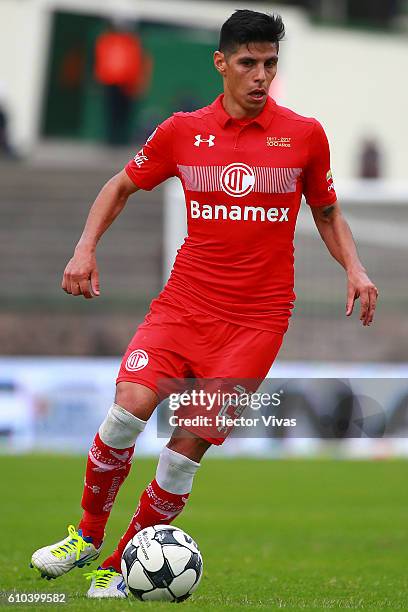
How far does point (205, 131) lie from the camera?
7.17 meters

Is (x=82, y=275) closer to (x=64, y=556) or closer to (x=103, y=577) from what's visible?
(x=64, y=556)

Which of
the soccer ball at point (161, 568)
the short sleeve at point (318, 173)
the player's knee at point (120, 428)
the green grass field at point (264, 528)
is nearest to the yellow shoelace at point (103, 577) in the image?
the green grass field at point (264, 528)

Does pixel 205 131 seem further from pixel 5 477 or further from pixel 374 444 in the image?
pixel 374 444

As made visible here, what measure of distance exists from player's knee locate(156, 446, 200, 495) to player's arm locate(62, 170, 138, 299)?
87 centimetres

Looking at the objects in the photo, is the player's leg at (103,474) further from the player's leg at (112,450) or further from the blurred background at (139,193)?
the blurred background at (139,193)

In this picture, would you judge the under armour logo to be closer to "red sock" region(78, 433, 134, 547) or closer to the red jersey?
the red jersey

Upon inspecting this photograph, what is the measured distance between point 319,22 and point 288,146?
2948 centimetres

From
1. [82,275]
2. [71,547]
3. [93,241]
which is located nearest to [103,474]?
[71,547]

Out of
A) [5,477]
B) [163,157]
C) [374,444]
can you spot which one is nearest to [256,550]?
[163,157]

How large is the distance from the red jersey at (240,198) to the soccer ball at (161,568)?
1131 millimetres

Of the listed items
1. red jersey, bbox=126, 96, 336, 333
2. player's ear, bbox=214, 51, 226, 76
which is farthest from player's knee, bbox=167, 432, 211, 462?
player's ear, bbox=214, 51, 226, 76

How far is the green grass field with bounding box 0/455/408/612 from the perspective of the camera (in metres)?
7.50

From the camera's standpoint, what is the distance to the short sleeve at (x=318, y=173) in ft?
23.5

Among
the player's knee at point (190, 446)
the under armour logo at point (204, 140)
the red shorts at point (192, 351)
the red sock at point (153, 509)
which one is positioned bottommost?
the red sock at point (153, 509)
